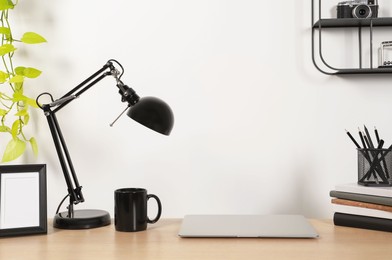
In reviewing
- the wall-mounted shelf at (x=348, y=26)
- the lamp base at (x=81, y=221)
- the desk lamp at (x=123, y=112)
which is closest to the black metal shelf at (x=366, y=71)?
the wall-mounted shelf at (x=348, y=26)

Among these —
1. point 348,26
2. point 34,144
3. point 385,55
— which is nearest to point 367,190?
point 385,55

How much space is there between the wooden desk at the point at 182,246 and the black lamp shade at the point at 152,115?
27 cm

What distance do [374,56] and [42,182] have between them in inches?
41.3

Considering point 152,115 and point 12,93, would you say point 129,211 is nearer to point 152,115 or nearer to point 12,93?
point 152,115

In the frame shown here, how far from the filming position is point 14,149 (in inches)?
58.3

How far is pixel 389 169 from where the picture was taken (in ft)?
4.28

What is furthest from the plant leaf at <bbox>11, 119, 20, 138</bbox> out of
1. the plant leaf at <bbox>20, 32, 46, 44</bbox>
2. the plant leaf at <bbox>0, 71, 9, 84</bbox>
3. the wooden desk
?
the wooden desk

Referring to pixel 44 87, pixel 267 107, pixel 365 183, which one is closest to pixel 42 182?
pixel 44 87

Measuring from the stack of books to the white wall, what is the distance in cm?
24

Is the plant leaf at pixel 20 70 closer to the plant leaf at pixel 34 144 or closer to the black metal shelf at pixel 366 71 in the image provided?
the plant leaf at pixel 34 144

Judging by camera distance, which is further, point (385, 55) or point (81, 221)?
point (385, 55)

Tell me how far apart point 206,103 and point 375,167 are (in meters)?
0.54

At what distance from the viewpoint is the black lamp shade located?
4.01 feet

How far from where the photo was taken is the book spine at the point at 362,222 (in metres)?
1.23
